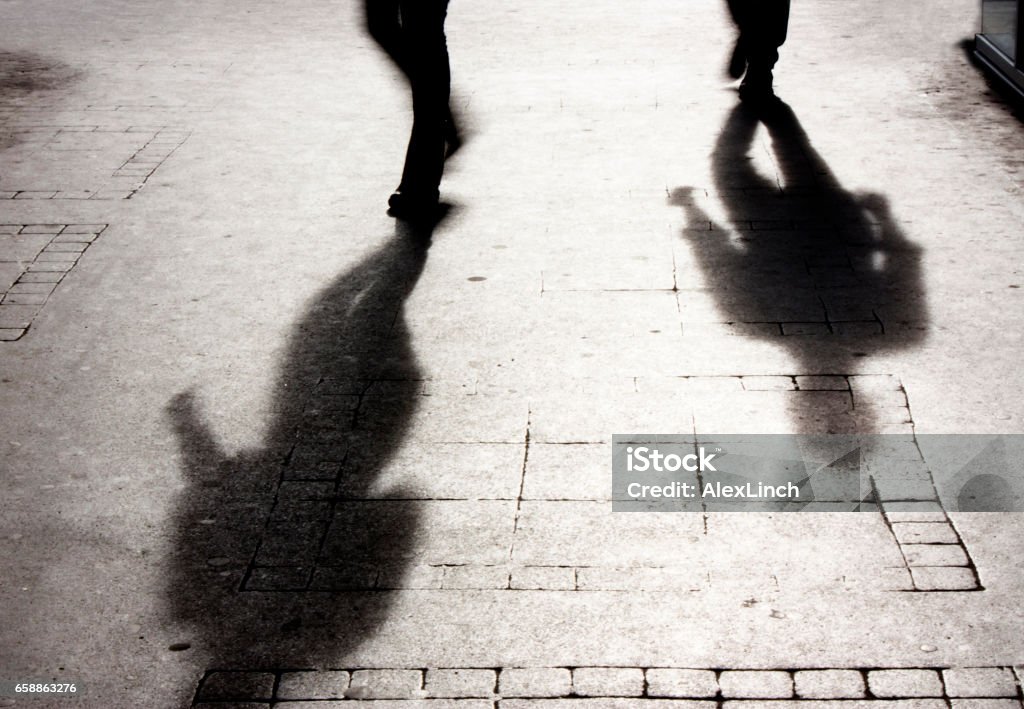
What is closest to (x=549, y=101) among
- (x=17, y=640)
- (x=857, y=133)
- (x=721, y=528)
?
(x=857, y=133)

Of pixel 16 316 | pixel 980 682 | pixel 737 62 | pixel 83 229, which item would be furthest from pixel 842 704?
pixel 737 62

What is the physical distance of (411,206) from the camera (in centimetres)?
812

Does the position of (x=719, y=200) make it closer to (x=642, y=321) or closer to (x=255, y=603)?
(x=642, y=321)

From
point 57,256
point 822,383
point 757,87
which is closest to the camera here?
point 822,383

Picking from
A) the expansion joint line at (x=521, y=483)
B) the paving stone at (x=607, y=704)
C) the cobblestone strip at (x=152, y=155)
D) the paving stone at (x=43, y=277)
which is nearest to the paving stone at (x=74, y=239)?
the paving stone at (x=43, y=277)

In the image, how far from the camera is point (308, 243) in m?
7.66

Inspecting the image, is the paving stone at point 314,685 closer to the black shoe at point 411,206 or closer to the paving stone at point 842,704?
the paving stone at point 842,704

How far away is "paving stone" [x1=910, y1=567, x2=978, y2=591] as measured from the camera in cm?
425

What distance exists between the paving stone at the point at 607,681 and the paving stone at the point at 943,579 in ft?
3.76

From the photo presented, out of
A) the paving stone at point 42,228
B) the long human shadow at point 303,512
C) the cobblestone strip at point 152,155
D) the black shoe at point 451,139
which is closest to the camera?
the long human shadow at point 303,512

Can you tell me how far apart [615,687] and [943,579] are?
1341mm

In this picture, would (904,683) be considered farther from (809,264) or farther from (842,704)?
Answer: (809,264)

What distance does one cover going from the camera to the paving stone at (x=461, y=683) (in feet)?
12.6

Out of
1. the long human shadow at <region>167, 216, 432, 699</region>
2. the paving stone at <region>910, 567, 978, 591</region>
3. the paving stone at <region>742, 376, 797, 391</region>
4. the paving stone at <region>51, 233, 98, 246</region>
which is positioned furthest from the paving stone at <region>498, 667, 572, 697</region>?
the paving stone at <region>51, 233, 98, 246</region>
